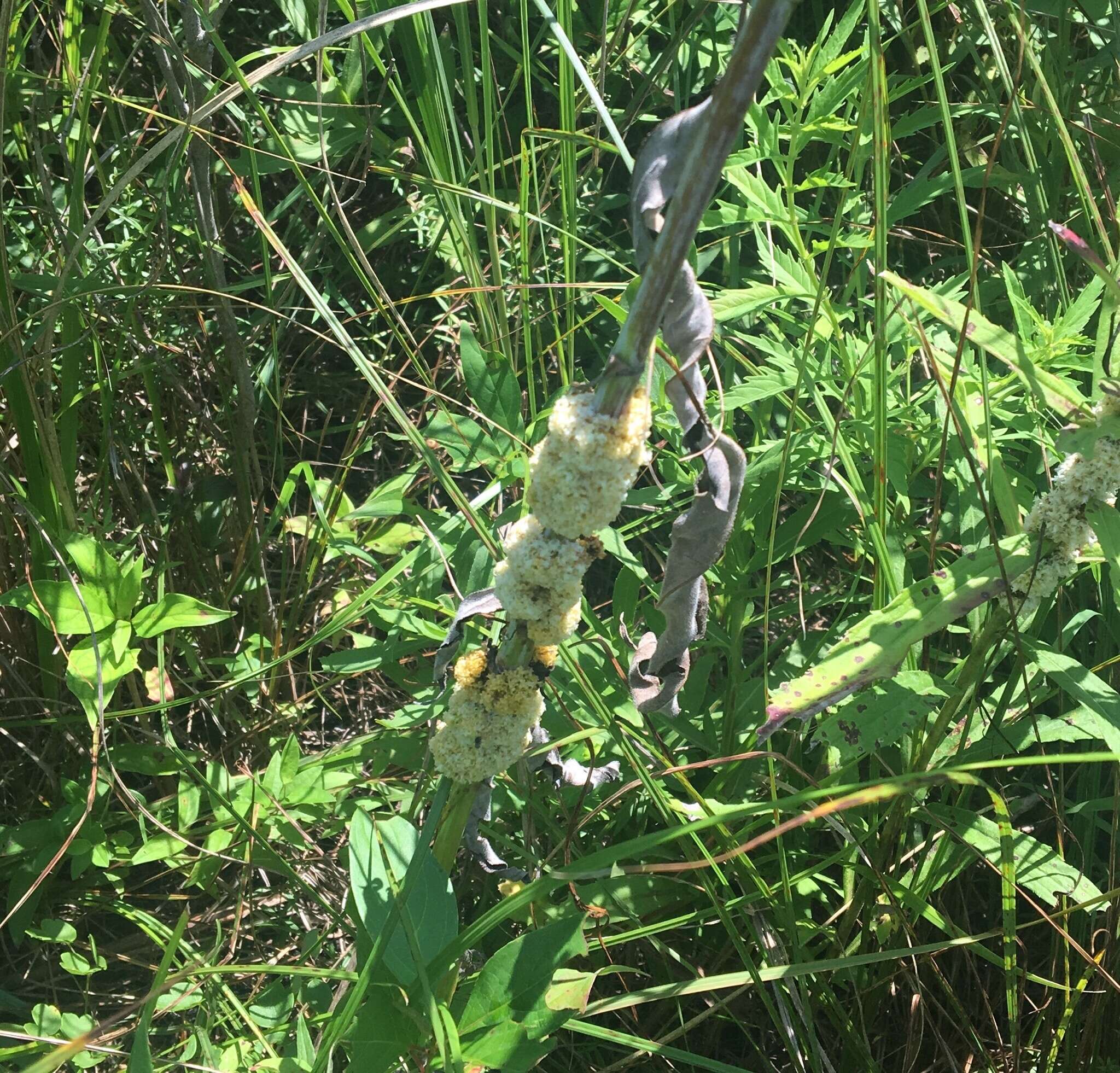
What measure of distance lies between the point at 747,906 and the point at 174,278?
5.06ft

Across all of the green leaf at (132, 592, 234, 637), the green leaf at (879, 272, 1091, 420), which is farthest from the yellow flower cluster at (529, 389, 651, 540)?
the green leaf at (132, 592, 234, 637)

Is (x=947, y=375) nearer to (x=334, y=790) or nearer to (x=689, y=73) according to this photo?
(x=689, y=73)

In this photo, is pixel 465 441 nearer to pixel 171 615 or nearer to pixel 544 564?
pixel 171 615

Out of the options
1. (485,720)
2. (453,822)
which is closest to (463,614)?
(485,720)

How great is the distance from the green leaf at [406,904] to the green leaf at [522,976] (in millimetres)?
63

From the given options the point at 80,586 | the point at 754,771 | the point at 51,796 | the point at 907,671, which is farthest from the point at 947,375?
the point at 51,796

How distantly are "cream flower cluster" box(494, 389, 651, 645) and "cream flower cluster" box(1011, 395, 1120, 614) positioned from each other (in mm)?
523

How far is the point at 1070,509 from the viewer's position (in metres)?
1.06

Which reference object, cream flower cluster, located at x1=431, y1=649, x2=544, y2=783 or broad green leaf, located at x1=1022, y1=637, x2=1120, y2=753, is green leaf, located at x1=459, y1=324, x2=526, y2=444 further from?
broad green leaf, located at x1=1022, y1=637, x2=1120, y2=753

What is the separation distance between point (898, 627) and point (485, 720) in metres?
0.45

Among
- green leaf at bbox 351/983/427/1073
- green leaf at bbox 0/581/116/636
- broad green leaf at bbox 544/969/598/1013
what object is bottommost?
broad green leaf at bbox 544/969/598/1013

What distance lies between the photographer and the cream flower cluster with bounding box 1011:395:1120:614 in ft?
3.35

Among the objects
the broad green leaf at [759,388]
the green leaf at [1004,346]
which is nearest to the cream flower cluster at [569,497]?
the green leaf at [1004,346]

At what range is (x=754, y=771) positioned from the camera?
5.08ft
